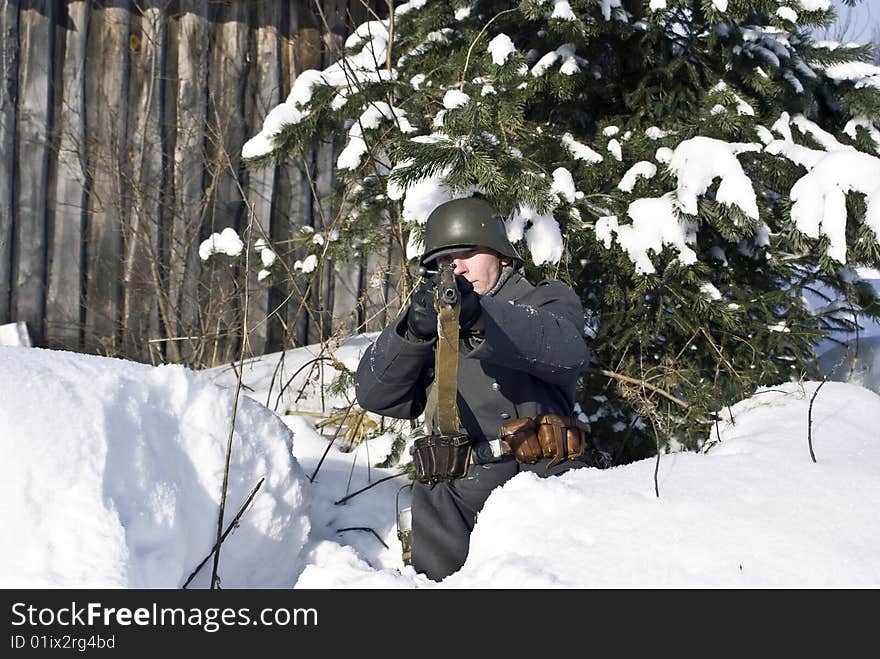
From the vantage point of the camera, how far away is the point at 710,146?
3277 mm

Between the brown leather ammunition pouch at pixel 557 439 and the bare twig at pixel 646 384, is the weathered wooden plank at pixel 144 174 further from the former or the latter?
the brown leather ammunition pouch at pixel 557 439

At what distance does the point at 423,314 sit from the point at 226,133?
12.1 feet

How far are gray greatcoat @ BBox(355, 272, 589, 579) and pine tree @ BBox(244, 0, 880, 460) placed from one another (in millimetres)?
542

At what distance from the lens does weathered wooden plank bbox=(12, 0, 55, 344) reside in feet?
16.4

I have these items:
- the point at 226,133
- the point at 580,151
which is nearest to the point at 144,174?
the point at 226,133

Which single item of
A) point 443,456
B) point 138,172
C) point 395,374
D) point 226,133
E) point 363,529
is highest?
point 226,133

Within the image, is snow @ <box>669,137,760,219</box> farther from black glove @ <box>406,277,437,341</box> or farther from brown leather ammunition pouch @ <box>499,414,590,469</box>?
black glove @ <box>406,277,437,341</box>

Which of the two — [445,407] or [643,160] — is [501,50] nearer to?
[643,160]

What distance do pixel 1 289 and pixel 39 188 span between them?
640mm

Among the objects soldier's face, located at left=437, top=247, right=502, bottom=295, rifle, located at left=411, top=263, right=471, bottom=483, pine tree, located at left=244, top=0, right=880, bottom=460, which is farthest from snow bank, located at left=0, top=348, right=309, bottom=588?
pine tree, located at left=244, top=0, right=880, bottom=460

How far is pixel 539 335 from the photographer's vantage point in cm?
259

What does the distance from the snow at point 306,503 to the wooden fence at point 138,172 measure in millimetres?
2319

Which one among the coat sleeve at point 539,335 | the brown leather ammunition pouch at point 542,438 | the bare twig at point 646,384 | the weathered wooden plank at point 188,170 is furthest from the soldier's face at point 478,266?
the weathered wooden plank at point 188,170
